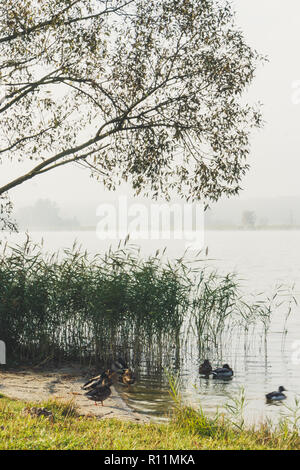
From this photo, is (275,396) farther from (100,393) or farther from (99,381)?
(100,393)

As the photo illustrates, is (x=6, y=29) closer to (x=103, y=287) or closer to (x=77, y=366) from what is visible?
(x=103, y=287)

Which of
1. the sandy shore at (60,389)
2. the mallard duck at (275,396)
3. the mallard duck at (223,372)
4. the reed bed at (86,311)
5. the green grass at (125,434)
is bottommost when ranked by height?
the mallard duck at (275,396)

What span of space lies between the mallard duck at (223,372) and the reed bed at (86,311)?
1.11 meters

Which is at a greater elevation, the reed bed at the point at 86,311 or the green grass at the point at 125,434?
the reed bed at the point at 86,311

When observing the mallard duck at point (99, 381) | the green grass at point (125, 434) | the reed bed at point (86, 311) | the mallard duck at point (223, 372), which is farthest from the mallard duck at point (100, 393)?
the mallard duck at point (223, 372)

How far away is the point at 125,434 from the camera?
7.86m

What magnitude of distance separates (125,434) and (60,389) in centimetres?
474

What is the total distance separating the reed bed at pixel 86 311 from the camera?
14.4m

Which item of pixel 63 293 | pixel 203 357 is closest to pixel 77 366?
pixel 63 293

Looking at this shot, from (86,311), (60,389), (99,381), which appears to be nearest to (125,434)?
(99,381)

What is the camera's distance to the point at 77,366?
14.5 metres

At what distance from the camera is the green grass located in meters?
7.21

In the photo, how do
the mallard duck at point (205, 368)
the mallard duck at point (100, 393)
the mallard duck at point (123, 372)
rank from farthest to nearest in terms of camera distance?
the mallard duck at point (205, 368), the mallard duck at point (123, 372), the mallard duck at point (100, 393)

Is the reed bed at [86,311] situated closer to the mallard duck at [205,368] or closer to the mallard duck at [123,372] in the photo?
the mallard duck at [123,372]
